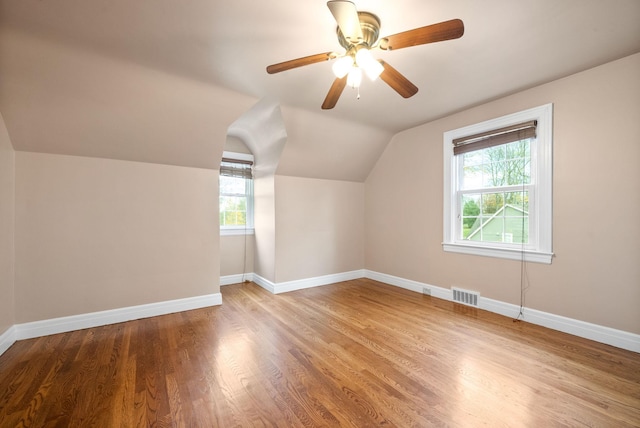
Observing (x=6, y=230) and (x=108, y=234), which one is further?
(x=108, y=234)

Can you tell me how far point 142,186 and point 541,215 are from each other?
4.36m

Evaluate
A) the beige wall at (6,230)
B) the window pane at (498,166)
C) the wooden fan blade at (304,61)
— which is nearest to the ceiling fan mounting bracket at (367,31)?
the wooden fan blade at (304,61)

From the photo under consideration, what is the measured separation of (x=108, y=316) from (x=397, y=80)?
3620 millimetres

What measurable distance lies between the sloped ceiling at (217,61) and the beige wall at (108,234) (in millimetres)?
224

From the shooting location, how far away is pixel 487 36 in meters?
2.00

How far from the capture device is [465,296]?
3414 mm

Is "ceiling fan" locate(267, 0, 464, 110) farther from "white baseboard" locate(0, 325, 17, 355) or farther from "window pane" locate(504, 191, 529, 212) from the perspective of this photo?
"white baseboard" locate(0, 325, 17, 355)

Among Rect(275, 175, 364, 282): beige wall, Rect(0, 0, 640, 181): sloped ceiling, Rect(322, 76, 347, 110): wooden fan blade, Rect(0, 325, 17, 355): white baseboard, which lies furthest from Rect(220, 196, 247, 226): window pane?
Rect(322, 76, 347, 110): wooden fan blade

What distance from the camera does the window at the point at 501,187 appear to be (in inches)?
110

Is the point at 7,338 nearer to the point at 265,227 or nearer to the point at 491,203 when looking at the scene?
the point at 265,227

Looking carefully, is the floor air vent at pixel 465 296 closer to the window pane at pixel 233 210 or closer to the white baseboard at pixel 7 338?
the window pane at pixel 233 210

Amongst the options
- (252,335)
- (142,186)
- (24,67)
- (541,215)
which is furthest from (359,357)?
(24,67)

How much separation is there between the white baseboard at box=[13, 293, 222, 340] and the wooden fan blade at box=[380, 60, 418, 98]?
314 cm

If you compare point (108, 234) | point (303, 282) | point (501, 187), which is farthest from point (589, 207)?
point (108, 234)
